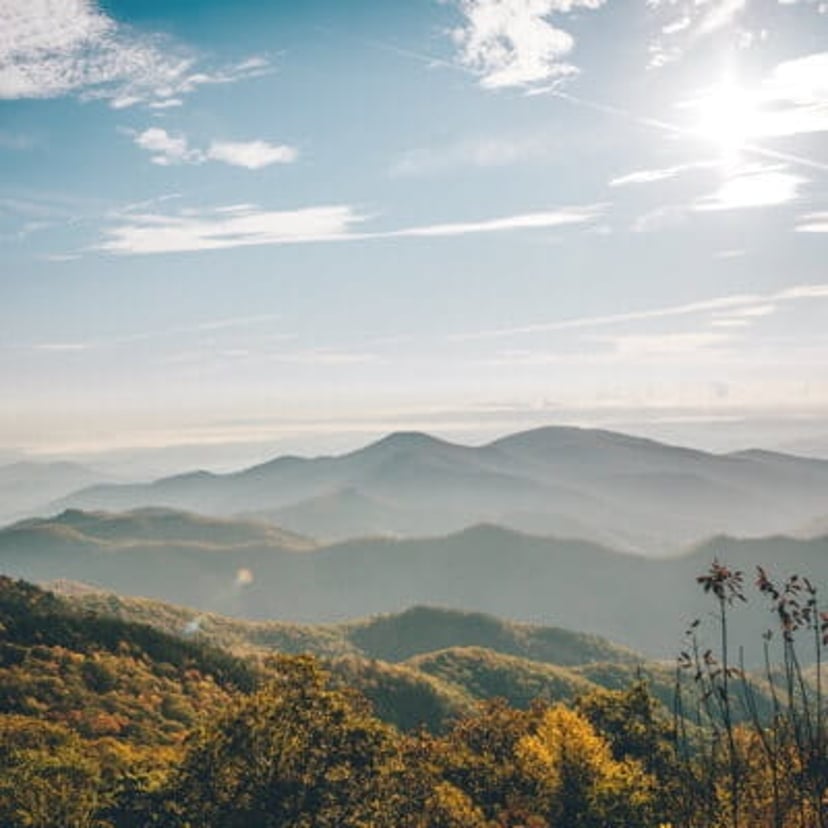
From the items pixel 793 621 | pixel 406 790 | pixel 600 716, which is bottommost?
pixel 600 716

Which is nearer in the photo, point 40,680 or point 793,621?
point 793,621

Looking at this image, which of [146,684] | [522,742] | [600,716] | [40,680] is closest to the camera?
[522,742]

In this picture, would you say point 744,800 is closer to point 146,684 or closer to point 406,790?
point 406,790

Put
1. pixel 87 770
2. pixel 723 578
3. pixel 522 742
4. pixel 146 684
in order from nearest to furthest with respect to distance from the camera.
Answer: pixel 723 578
pixel 87 770
pixel 522 742
pixel 146 684

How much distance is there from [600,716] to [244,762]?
53.0m

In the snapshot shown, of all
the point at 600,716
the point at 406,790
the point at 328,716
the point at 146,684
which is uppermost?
the point at 328,716

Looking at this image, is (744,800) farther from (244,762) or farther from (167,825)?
(167,825)

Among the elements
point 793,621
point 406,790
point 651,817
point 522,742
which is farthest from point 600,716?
point 793,621

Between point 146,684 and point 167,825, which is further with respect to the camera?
point 146,684

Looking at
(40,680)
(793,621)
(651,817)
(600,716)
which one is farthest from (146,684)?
(793,621)

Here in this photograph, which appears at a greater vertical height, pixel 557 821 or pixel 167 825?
pixel 167 825

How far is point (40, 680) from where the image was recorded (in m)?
142

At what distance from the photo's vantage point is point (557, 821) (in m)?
73.4

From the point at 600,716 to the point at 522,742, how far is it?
26.2m
